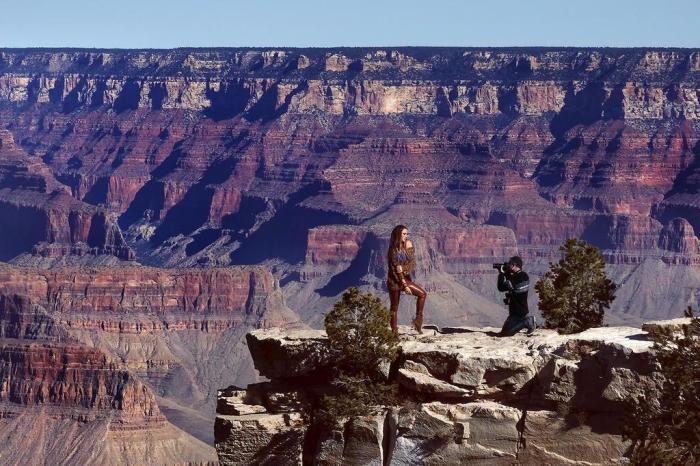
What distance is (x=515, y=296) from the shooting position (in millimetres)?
25359

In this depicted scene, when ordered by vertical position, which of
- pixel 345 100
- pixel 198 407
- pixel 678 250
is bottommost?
pixel 198 407

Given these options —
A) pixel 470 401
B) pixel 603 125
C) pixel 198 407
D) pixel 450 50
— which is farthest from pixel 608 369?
pixel 450 50

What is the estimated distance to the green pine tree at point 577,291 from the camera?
2578cm

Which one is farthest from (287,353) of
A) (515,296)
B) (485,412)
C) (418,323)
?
(515,296)

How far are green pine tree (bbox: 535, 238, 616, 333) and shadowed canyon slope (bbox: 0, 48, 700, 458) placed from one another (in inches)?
3340

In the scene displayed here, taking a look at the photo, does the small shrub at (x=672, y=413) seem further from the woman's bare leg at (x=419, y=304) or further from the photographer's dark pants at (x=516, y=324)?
the woman's bare leg at (x=419, y=304)

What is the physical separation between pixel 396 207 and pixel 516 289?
5608 inches

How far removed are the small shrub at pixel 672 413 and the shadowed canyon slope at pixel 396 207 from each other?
8855cm

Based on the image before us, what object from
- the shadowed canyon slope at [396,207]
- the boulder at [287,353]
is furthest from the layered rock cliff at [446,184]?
the boulder at [287,353]

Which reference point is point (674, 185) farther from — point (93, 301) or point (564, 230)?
point (93, 301)

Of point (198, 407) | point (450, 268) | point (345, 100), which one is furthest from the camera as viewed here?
point (345, 100)

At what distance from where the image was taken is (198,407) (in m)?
104

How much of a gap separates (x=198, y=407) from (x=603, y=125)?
86909 mm

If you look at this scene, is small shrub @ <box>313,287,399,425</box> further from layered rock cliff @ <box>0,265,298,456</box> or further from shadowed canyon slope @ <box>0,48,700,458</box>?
shadowed canyon slope @ <box>0,48,700,458</box>
